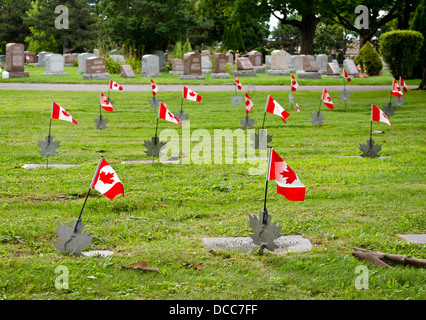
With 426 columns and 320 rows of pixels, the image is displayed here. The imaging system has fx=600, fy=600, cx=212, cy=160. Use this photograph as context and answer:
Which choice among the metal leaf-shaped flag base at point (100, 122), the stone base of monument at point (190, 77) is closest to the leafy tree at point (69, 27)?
the stone base of monument at point (190, 77)

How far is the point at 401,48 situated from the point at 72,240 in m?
21.5

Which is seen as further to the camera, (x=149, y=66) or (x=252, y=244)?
(x=149, y=66)

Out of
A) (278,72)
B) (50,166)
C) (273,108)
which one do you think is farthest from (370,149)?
(278,72)

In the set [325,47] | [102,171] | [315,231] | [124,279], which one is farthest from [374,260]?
[325,47]

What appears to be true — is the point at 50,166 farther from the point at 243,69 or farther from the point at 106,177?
the point at 243,69

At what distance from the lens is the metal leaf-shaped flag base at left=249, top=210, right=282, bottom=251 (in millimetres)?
5062

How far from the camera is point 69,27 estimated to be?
5844 centimetres

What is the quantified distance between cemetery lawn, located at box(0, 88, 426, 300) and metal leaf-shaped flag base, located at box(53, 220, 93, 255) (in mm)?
100

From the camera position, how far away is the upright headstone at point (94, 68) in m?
28.7

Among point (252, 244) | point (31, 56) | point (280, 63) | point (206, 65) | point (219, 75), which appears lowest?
point (252, 244)
